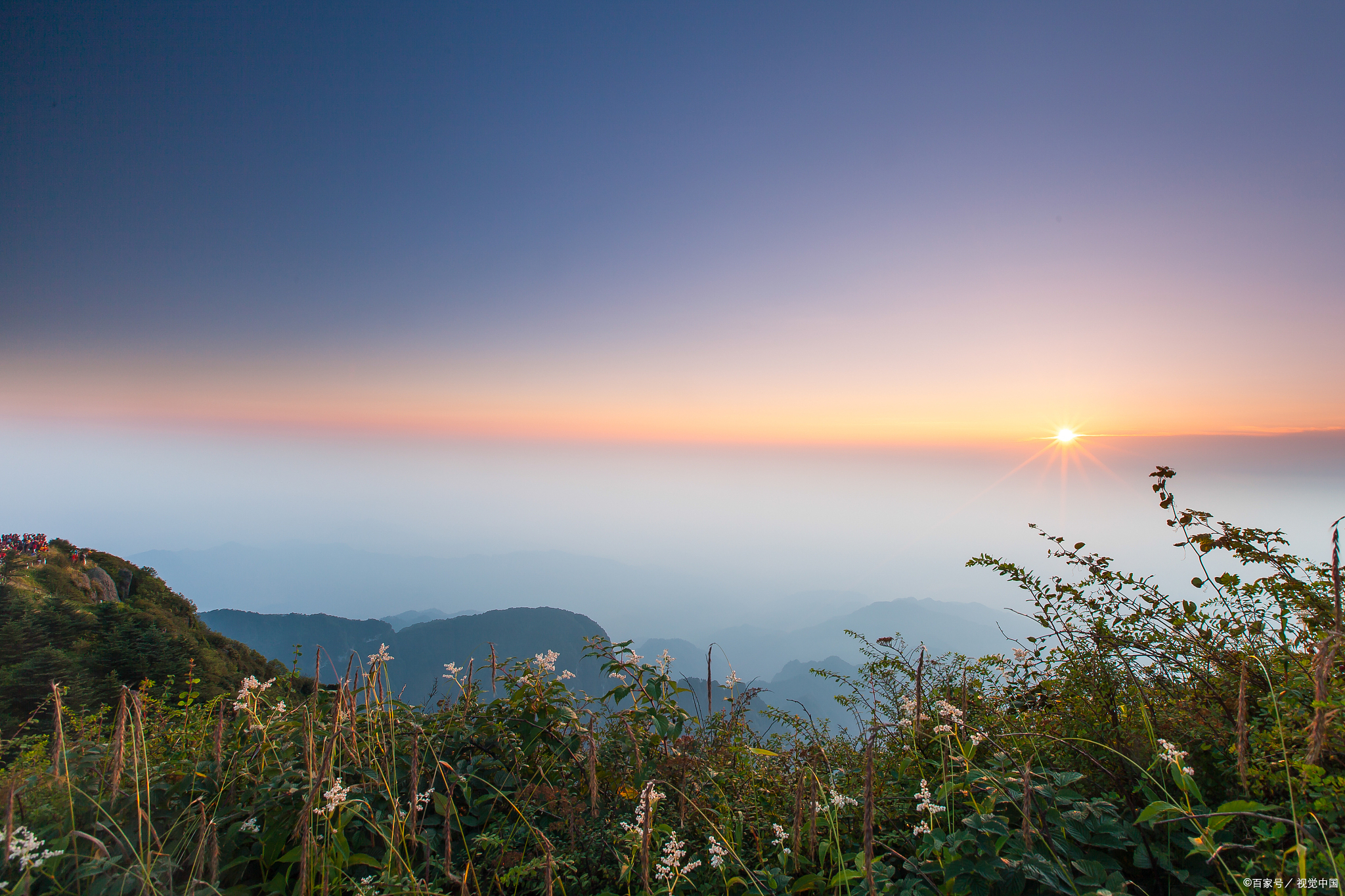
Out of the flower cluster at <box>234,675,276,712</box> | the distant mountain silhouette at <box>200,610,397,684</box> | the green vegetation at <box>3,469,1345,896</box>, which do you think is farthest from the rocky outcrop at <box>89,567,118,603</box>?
the distant mountain silhouette at <box>200,610,397,684</box>

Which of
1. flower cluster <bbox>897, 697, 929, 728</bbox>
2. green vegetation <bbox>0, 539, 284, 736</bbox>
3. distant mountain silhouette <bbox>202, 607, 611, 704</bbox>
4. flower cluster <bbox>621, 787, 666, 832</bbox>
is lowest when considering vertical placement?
distant mountain silhouette <bbox>202, 607, 611, 704</bbox>

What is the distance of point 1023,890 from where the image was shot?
71.1 inches

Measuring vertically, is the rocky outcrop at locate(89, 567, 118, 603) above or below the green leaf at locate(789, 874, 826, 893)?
below

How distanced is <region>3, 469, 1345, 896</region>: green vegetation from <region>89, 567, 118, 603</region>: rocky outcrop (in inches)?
869

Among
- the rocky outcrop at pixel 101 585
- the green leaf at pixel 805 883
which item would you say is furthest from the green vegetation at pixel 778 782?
the rocky outcrop at pixel 101 585

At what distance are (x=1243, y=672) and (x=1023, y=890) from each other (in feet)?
3.46

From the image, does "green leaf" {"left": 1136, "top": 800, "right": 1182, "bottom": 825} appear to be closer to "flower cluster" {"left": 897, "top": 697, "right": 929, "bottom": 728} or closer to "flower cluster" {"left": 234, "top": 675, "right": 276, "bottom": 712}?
"flower cluster" {"left": 897, "top": 697, "right": 929, "bottom": 728}

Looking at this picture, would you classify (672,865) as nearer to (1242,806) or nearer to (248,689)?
(1242,806)

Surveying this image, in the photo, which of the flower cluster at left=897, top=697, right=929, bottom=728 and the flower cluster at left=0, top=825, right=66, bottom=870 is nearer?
the flower cluster at left=0, top=825, right=66, bottom=870

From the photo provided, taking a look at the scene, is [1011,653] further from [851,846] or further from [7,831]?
[7,831]

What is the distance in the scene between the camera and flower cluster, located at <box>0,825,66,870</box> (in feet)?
4.96

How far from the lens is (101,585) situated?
1912 cm

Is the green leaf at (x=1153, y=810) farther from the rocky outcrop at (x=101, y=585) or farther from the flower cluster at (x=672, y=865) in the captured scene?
the rocky outcrop at (x=101, y=585)

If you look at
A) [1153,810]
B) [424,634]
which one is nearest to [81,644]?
[1153,810]
